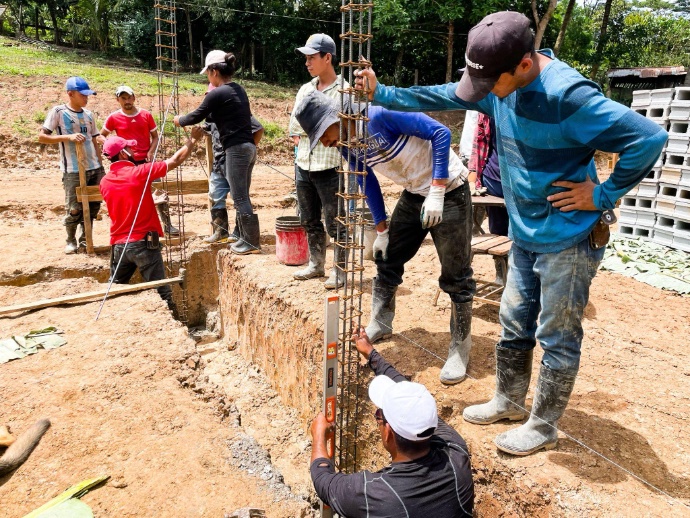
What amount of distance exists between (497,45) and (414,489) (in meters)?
1.89

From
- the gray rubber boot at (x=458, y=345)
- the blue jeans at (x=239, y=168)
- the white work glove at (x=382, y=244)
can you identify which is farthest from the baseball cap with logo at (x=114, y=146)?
the gray rubber boot at (x=458, y=345)

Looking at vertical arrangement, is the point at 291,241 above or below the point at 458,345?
above

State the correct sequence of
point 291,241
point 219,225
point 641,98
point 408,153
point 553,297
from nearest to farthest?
point 553,297
point 408,153
point 291,241
point 219,225
point 641,98

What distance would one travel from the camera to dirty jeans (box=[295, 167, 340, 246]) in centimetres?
482

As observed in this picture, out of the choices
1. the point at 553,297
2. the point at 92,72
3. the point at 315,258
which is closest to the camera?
the point at 553,297

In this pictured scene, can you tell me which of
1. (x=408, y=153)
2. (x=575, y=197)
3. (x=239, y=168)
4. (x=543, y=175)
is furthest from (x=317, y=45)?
(x=575, y=197)

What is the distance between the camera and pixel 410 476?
2.19 metres

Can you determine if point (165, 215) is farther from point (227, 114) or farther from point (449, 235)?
point (449, 235)

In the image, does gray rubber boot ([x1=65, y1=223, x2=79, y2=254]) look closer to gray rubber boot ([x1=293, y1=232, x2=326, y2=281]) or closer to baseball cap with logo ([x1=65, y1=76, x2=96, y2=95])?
baseball cap with logo ([x1=65, y1=76, x2=96, y2=95])

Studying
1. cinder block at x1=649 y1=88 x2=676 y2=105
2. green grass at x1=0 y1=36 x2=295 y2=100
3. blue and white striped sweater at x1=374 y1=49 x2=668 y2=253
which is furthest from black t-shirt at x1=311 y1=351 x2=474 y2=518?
green grass at x1=0 y1=36 x2=295 y2=100

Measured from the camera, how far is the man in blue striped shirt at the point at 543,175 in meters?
2.20

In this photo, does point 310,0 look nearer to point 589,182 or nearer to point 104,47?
point 104,47

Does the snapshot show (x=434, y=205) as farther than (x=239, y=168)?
No

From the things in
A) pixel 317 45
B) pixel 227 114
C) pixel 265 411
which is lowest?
pixel 265 411
